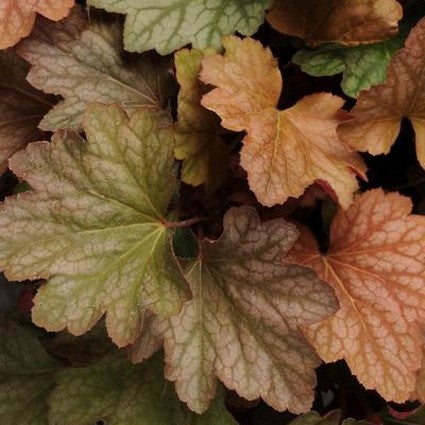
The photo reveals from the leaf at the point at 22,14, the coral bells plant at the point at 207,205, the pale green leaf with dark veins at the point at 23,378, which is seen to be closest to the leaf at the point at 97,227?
the coral bells plant at the point at 207,205

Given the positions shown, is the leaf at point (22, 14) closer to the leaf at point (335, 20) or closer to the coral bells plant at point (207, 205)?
the coral bells plant at point (207, 205)

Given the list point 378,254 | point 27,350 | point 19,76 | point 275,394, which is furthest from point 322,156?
point 27,350

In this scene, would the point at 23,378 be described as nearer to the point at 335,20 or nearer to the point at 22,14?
the point at 22,14

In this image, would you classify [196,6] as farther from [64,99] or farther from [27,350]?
[27,350]

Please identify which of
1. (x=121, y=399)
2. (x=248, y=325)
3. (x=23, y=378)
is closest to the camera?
(x=248, y=325)

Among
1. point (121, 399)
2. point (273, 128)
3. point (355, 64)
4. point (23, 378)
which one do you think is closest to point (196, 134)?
point (273, 128)
